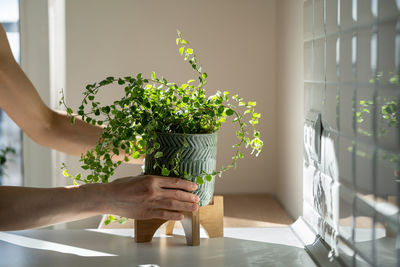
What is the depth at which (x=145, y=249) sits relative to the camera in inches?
43.5

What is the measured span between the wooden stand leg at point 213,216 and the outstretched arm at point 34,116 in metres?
0.35

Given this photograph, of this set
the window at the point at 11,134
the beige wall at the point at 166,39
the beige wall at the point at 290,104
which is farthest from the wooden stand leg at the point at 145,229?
the window at the point at 11,134

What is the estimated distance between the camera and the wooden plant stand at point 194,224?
1123mm

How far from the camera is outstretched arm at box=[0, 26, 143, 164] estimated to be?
1.27 metres

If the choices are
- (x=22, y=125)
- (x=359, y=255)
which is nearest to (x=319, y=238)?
(x=359, y=255)

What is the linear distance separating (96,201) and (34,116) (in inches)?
17.8

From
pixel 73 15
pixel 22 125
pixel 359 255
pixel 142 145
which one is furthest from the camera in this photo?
pixel 73 15

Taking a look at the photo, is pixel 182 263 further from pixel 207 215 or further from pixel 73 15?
pixel 73 15

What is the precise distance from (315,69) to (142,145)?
0.48 meters

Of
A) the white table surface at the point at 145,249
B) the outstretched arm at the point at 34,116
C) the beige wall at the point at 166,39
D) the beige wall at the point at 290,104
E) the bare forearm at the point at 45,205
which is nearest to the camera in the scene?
the bare forearm at the point at 45,205

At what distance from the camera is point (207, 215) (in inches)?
46.6

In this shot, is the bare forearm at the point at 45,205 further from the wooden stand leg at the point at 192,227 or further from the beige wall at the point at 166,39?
the beige wall at the point at 166,39

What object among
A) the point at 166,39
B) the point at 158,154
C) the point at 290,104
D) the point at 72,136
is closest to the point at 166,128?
the point at 158,154

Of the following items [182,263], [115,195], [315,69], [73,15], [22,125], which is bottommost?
[182,263]
